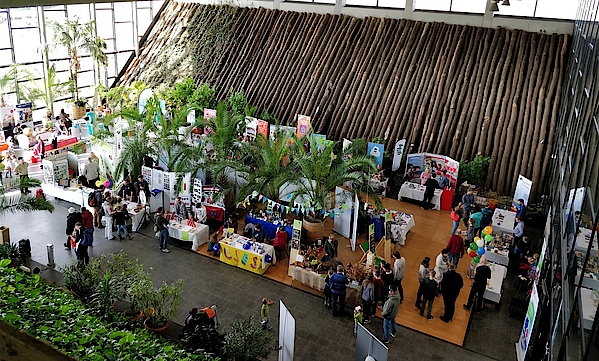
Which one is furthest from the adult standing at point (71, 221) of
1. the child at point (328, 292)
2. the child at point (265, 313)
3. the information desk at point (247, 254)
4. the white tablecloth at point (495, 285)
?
the white tablecloth at point (495, 285)

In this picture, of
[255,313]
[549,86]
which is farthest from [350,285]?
[549,86]

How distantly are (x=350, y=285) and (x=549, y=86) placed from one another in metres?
11.2

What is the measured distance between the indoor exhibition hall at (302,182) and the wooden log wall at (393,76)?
0.08 meters

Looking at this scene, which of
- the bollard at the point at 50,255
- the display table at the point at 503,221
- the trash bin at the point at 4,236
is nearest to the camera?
the bollard at the point at 50,255

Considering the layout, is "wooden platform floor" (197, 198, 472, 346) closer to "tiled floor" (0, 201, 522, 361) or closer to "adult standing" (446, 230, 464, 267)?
"tiled floor" (0, 201, 522, 361)

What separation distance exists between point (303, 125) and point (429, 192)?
5656mm

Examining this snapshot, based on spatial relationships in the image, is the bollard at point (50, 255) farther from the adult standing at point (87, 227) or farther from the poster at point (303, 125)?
the poster at point (303, 125)

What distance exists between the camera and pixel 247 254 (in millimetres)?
12359

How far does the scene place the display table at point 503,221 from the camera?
1397 centimetres

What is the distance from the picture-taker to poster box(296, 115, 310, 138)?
19078 millimetres

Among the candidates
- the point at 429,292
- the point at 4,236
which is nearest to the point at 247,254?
the point at 429,292

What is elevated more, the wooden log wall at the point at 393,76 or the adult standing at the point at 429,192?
the wooden log wall at the point at 393,76

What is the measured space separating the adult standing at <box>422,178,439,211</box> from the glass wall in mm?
14851

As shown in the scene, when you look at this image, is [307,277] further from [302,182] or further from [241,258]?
[302,182]
